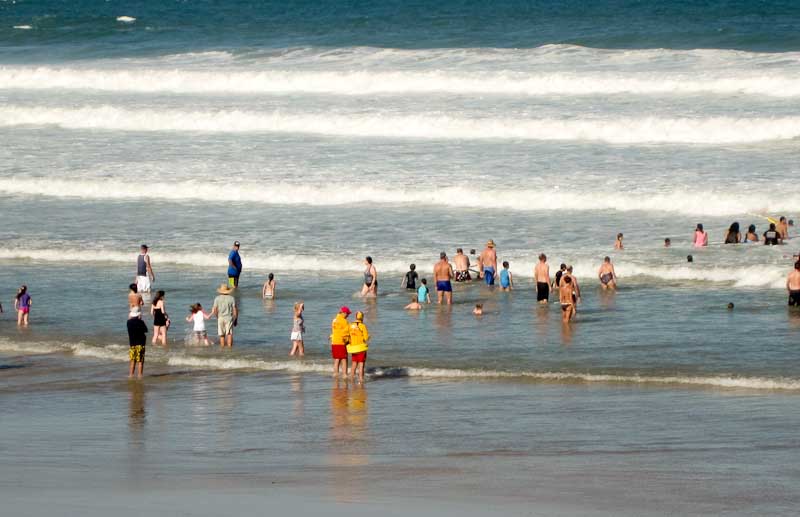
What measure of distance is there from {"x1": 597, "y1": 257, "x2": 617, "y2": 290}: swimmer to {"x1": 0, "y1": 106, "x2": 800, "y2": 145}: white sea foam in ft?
47.0

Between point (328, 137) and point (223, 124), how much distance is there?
4401mm

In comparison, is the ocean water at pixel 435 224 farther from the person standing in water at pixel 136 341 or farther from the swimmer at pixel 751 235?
the swimmer at pixel 751 235

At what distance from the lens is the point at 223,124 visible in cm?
4462

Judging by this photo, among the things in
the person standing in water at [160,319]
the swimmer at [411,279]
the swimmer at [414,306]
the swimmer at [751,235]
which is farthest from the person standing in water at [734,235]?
the person standing in water at [160,319]

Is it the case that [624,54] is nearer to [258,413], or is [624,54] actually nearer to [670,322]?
[670,322]

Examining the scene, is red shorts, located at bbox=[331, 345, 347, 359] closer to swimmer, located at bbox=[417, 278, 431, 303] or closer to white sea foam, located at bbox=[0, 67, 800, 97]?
swimmer, located at bbox=[417, 278, 431, 303]

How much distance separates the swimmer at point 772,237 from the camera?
2766 centimetres

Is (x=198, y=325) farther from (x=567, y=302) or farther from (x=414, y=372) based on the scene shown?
(x=567, y=302)

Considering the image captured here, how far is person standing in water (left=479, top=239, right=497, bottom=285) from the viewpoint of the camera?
86.5 ft

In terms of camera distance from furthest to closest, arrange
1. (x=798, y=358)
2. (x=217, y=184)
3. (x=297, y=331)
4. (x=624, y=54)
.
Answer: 1. (x=624, y=54)
2. (x=217, y=184)
3. (x=297, y=331)
4. (x=798, y=358)

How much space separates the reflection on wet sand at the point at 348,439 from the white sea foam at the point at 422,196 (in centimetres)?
1497

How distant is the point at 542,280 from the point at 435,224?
23.4 feet

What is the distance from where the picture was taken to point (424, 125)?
42281mm

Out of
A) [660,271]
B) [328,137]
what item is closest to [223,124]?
[328,137]
